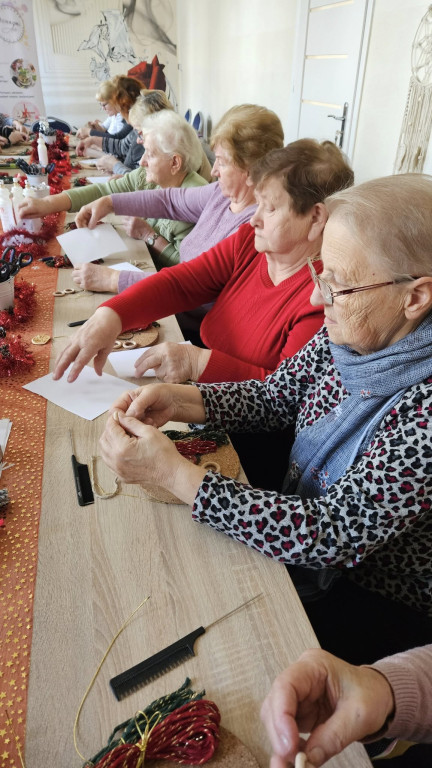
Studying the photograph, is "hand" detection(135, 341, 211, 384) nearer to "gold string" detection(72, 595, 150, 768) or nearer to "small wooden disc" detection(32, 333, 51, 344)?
"small wooden disc" detection(32, 333, 51, 344)

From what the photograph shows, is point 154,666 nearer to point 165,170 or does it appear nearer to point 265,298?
point 265,298

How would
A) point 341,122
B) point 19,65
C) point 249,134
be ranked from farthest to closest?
point 19,65 → point 341,122 → point 249,134

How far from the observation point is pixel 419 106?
2.57 m

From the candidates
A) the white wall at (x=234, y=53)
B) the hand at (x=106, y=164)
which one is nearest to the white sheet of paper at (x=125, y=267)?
the hand at (x=106, y=164)

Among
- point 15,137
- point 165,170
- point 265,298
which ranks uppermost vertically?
point 165,170

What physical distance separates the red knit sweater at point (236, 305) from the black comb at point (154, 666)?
2.54 ft

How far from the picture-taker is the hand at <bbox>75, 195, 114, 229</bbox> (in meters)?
2.30

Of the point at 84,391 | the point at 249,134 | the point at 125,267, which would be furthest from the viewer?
the point at 125,267

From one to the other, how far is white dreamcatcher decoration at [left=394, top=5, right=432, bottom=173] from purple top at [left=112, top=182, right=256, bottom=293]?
1.10m

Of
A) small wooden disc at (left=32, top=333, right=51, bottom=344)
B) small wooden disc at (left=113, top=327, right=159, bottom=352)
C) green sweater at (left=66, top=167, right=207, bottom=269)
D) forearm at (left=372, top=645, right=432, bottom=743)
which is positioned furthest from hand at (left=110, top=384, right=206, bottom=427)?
green sweater at (left=66, top=167, right=207, bottom=269)

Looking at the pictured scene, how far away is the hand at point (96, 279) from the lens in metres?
1.87

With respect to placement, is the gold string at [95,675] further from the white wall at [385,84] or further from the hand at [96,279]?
the white wall at [385,84]

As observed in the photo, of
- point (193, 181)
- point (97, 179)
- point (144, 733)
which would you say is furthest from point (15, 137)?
point (144, 733)

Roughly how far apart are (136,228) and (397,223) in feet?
6.29
